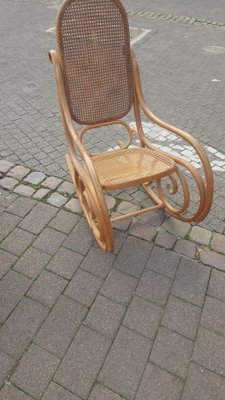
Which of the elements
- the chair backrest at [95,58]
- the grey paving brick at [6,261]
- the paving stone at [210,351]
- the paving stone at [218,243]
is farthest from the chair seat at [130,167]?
the paving stone at [210,351]

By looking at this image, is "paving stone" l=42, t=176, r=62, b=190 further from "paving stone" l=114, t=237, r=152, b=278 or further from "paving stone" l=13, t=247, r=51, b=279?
"paving stone" l=114, t=237, r=152, b=278

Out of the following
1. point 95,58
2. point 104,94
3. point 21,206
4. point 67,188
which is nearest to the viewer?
point 95,58

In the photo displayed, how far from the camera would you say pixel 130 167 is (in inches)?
104

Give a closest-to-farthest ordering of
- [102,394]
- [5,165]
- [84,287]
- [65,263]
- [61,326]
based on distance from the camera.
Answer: [102,394] → [61,326] → [84,287] → [65,263] → [5,165]

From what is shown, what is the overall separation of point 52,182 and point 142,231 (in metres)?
1.14

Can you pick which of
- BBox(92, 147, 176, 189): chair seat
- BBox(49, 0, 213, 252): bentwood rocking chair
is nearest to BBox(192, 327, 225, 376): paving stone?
BBox(49, 0, 213, 252): bentwood rocking chair

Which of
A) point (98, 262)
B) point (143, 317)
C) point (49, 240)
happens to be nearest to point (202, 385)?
point (143, 317)

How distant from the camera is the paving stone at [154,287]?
236cm

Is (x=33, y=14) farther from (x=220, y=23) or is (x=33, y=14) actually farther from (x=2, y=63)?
(x=220, y=23)

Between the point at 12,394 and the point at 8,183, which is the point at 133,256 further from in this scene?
the point at 8,183

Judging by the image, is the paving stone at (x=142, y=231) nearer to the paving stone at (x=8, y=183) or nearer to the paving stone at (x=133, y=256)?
the paving stone at (x=133, y=256)

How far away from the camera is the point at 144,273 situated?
8.25 feet

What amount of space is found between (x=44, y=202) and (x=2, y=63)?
4382 millimetres

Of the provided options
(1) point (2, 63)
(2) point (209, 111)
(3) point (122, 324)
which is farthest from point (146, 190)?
(1) point (2, 63)
